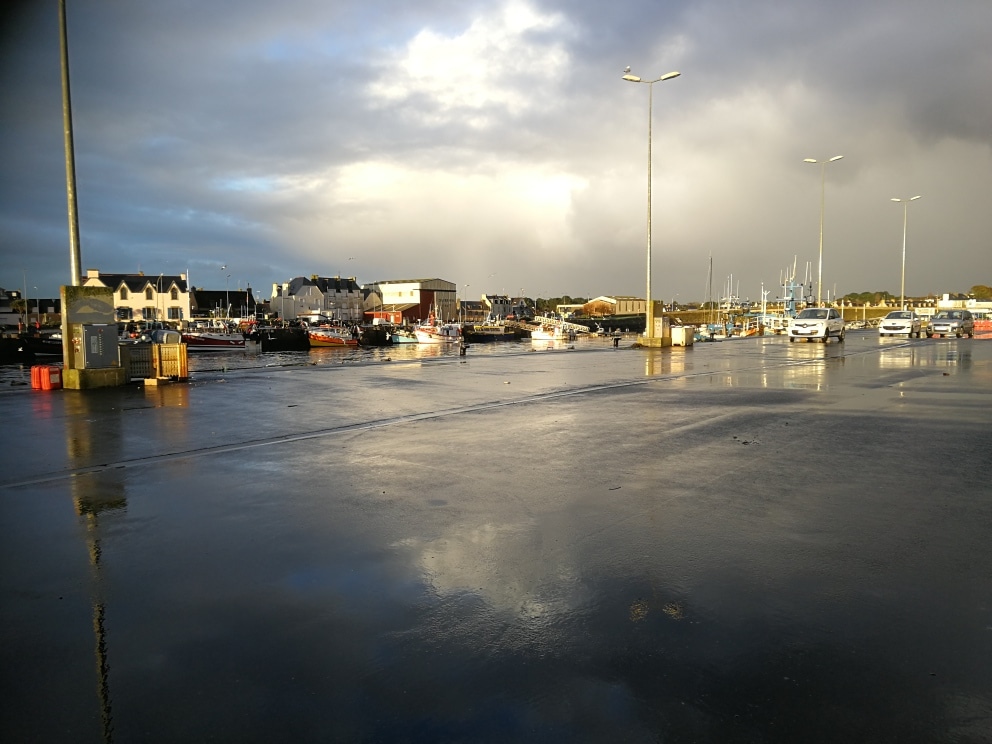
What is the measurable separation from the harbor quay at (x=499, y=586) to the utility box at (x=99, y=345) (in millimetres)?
6853

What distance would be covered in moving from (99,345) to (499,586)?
1559cm

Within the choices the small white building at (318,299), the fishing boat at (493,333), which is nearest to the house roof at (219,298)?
the small white building at (318,299)

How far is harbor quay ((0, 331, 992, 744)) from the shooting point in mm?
3105

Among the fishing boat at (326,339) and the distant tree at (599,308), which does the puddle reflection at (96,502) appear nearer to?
the fishing boat at (326,339)

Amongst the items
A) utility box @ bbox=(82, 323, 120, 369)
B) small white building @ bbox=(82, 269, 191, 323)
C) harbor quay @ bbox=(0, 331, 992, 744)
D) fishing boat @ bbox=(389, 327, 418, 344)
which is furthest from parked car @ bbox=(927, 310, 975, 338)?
small white building @ bbox=(82, 269, 191, 323)

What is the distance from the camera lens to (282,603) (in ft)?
14.0

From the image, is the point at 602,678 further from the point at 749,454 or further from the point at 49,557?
the point at 749,454

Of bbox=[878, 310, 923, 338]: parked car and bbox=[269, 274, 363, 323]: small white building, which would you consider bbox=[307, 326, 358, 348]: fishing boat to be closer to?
bbox=[878, 310, 923, 338]: parked car

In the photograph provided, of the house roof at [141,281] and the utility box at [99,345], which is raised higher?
the house roof at [141,281]

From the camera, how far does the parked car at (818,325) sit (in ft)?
117

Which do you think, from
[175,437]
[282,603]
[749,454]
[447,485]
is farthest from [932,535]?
[175,437]

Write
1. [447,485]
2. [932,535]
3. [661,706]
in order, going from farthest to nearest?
1. [447,485]
2. [932,535]
3. [661,706]

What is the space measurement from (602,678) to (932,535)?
12.3 ft

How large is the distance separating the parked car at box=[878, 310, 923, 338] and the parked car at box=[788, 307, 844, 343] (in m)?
6.72
